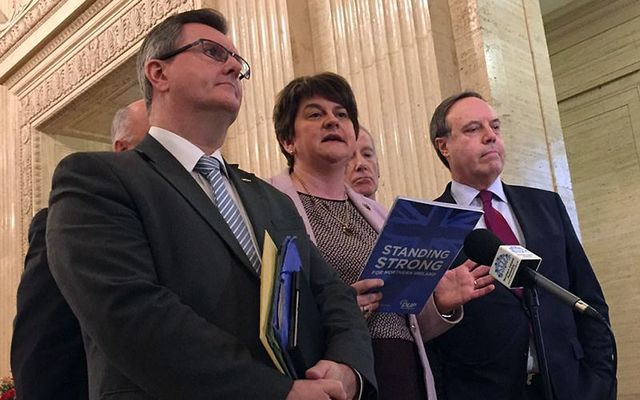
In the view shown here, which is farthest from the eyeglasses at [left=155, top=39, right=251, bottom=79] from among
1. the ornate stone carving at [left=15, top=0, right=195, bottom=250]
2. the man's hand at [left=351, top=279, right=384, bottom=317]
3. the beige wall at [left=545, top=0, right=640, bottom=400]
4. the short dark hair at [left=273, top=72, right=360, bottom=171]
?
the beige wall at [left=545, top=0, right=640, bottom=400]

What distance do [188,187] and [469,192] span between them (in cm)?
130

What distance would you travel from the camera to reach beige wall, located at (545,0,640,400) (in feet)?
22.0

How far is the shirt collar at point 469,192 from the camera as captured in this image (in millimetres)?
2567

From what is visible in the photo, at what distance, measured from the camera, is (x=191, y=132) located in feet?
5.79

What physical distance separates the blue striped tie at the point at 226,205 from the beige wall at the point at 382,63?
92.9 inches

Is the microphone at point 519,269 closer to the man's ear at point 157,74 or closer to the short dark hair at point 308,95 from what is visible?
the short dark hair at point 308,95

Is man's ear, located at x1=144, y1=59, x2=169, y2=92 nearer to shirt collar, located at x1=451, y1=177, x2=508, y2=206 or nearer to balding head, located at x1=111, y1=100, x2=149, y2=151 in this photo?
balding head, located at x1=111, y1=100, x2=149, y2=151

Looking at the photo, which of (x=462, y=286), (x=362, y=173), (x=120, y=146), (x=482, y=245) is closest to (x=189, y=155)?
(x=482, y=245)

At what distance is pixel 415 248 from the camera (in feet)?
6.17

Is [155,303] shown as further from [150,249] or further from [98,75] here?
[98,75]

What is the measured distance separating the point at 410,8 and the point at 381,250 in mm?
2754

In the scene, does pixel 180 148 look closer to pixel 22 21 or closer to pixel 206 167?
pixel 206 167

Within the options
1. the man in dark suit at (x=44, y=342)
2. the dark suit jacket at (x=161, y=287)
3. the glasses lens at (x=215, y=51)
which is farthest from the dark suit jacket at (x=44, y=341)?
the glasses lens at (x=215, y=51)

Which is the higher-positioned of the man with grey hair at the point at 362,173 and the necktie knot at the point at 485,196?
the man with grey hair at the point at 362,173
